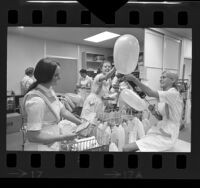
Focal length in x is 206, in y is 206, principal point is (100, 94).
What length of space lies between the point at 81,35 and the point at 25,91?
0.47 m

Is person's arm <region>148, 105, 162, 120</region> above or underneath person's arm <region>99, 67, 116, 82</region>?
underneath

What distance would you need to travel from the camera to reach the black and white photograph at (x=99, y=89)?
3.95 ft

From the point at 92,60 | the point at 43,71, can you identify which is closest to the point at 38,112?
the point at 43,71

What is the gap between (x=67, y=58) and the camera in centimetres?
128

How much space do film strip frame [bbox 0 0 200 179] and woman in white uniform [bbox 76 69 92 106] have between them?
30 cm

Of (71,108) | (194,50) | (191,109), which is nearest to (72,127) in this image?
(71,108)

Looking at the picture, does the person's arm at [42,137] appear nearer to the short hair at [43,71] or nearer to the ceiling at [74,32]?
the short hair at [43,71]

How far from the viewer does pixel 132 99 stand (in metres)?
1.34

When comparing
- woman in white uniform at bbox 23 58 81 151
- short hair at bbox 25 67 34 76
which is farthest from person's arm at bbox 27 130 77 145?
short hair at bbox 25 67 34 76

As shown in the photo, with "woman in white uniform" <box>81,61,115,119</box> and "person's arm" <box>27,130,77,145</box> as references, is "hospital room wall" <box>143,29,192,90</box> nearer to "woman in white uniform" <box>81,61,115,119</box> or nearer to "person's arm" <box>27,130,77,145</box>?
"woman in white uniform" <box>81,61,115,119</box>

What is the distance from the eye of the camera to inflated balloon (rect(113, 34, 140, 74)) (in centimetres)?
123

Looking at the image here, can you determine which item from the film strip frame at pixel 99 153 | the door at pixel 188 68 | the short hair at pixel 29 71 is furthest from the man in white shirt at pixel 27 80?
the door at pixel 188 68

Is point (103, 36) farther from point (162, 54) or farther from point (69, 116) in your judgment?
point (69, 116)
